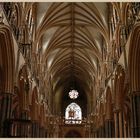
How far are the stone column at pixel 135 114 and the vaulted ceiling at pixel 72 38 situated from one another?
32.0 feet

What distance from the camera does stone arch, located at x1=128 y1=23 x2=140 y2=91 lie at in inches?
583

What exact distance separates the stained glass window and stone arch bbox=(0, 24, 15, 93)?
2605 centimetres

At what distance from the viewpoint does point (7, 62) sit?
14945 millimetres

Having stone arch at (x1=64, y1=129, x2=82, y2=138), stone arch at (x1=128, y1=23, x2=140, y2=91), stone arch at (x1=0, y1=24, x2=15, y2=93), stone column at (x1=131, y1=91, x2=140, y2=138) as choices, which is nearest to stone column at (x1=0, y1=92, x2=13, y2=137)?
stone arch at (x1=0, y1=24, x2=15, y2=93)

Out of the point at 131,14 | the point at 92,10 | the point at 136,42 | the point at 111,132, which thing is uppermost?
the point at 92,10

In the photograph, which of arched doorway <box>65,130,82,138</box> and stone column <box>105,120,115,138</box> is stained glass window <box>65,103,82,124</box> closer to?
arched doorway <box>65,130,82,138</box>

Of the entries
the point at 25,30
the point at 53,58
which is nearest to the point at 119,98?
the point at 25,30

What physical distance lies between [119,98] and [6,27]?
9.41 m

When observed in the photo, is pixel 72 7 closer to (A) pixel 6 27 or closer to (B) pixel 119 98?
(B) pixel 119 98

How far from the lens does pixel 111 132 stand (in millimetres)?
23484

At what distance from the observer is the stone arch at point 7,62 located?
565 inches

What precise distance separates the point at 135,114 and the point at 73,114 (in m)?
27.3

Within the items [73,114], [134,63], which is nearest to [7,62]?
[134,63]

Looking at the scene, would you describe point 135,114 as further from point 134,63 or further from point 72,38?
point 72,38
